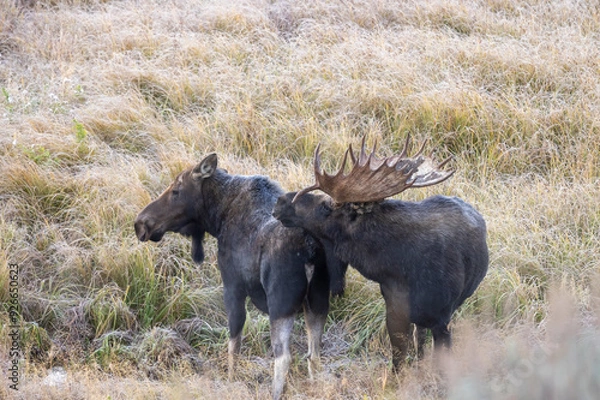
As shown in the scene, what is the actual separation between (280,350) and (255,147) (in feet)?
11.1

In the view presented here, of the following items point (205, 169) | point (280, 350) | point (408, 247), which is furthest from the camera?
point (205, 169)

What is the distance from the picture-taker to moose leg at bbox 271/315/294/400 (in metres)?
5.95

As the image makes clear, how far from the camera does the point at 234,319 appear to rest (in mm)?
6340

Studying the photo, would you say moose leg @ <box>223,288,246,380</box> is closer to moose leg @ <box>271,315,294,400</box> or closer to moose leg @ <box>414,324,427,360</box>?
moose leg @ <box>271,315,294,400</box>

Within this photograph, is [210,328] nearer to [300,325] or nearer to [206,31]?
[300,325]

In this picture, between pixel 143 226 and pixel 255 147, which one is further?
pixel 255 147

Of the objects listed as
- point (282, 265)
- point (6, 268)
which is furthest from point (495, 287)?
point (6, 268)

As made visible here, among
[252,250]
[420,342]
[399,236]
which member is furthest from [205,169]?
[420,342]

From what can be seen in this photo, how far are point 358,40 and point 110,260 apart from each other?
4492 mm

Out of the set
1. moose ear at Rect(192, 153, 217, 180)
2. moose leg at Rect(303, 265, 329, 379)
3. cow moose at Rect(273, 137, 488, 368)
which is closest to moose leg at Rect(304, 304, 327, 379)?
moose leg at Rect(303, 265, 329, 379)

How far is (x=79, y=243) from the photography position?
7.90 meters

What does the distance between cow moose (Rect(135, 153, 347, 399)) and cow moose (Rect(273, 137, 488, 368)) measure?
221 mm

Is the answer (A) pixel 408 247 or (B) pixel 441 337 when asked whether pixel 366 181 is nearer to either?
(A) pixel 408 247

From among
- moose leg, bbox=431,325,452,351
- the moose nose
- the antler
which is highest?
the antler
